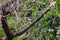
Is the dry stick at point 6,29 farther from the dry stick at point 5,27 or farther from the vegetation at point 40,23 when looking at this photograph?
the vegetation at point 40,23

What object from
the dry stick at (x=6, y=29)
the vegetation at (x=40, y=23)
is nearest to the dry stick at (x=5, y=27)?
the dry stick at (x=6, y=29)

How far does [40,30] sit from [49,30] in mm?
130

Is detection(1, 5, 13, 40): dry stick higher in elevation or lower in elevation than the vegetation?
higher

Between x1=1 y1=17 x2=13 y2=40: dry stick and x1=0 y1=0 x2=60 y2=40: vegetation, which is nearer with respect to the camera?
x1=1 y1=17 x2=13 y2=40: dry stick

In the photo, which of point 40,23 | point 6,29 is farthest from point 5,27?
point 40,23

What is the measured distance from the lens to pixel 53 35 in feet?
7.72

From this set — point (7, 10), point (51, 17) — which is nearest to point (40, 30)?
point (51, 17)

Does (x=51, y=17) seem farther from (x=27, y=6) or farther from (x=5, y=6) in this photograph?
(x=5, y=6)

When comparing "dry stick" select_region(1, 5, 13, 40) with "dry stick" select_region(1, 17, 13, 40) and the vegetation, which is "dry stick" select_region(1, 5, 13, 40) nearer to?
"dry stick" select_region(1, 17, 13, 40)

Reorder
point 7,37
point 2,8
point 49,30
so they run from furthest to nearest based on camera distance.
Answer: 1. point 49,30
2. point 7,37
3. point 2,8

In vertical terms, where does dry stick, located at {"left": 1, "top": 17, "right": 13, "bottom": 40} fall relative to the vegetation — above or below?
above

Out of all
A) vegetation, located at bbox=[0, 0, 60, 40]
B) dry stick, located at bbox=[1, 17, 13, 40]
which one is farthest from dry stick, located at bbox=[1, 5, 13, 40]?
vegetation, located at bbox=[0, 0, 60, 40]

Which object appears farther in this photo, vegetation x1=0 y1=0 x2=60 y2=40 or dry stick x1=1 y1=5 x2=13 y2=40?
vegetation x1=0 y1=0 x2=60 y2=40

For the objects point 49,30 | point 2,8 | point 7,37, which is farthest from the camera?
point 49,30
